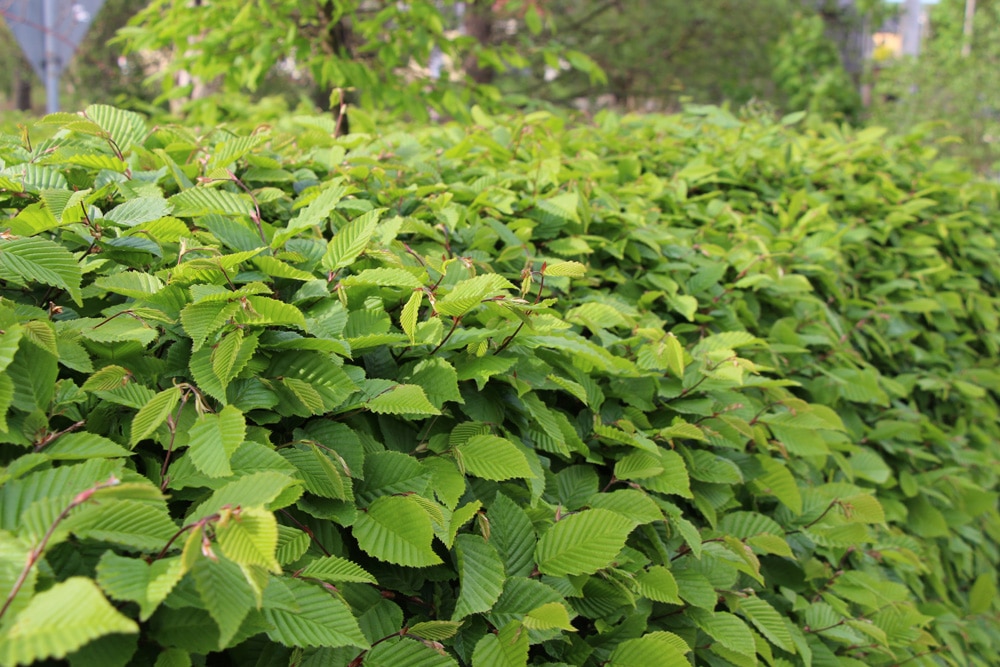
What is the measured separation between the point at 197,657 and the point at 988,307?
3.90 meters

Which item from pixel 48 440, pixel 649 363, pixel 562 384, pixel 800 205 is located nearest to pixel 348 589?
pixel 48 440

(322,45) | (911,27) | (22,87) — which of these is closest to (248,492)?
(322,45)

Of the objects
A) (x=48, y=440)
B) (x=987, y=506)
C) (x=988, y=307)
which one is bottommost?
(x=987, y=506)

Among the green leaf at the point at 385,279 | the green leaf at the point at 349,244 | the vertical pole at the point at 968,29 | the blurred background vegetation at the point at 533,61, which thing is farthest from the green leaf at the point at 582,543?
the vertical pole at the point at 968,29

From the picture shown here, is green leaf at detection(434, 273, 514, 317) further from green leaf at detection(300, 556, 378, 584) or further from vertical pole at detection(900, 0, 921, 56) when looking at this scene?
vertical pole at detection(900, 0, 921, 56)

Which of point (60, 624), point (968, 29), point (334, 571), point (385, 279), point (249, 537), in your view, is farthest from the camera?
point (968, 29)

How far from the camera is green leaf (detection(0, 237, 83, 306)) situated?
1.34 m

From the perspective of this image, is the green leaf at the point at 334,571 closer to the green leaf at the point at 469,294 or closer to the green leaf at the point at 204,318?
the green leaf at the point at 204,318

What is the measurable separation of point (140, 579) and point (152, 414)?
0.30 meters

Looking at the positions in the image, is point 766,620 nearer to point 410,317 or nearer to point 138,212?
point 410,317

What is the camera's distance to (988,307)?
3.83 metres

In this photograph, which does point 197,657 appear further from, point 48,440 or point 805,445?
point 805,445

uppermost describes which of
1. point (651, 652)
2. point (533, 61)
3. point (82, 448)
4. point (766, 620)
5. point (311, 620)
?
point (533, 61)

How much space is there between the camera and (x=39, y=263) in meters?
1.35
